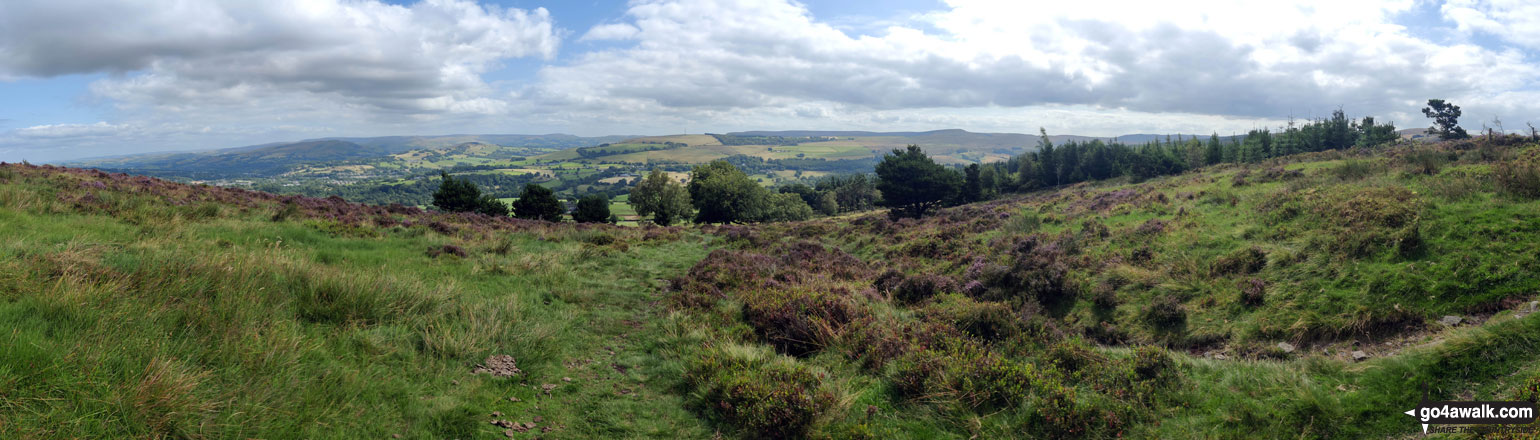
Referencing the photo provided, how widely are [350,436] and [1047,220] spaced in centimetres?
2273

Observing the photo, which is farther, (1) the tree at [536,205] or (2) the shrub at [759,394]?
(1) the tree at [536,205]

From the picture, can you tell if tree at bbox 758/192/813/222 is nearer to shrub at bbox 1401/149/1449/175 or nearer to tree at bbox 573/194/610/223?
tree at bbox 573/194/610/223

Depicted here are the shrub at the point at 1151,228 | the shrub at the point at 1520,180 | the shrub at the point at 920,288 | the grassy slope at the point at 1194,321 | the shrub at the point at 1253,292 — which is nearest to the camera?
the grassy slope at the point at 1194,321

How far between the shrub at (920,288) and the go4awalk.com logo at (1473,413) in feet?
25.9

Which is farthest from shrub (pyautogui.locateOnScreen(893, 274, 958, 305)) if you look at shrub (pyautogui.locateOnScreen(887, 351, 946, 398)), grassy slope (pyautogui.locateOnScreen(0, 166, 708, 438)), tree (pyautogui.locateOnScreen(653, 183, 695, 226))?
tree (pyautogui.locateOnScreen(653, 183, 695, 226))

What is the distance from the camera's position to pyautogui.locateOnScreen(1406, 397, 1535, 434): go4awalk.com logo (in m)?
4.81

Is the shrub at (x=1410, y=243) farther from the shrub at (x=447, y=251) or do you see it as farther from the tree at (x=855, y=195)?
the tree at (x=855, y=195)

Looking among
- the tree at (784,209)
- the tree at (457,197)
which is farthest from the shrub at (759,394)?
the tree at (784,209)

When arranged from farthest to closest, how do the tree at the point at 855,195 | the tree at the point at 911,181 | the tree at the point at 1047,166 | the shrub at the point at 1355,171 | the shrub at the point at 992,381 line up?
the tree at the point at 855,195, the tree at the point at 1047,166, the tree at the point at 911,181, the shrub at the point at 1355,171, the shrub at the point at 992,381

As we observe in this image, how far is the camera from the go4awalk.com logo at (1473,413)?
4.81m

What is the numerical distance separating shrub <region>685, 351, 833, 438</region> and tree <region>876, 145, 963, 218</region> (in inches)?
1710

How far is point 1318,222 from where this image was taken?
1241cm

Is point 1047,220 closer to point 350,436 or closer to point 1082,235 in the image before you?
point 1082,235

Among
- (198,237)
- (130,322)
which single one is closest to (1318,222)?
(130,322)
